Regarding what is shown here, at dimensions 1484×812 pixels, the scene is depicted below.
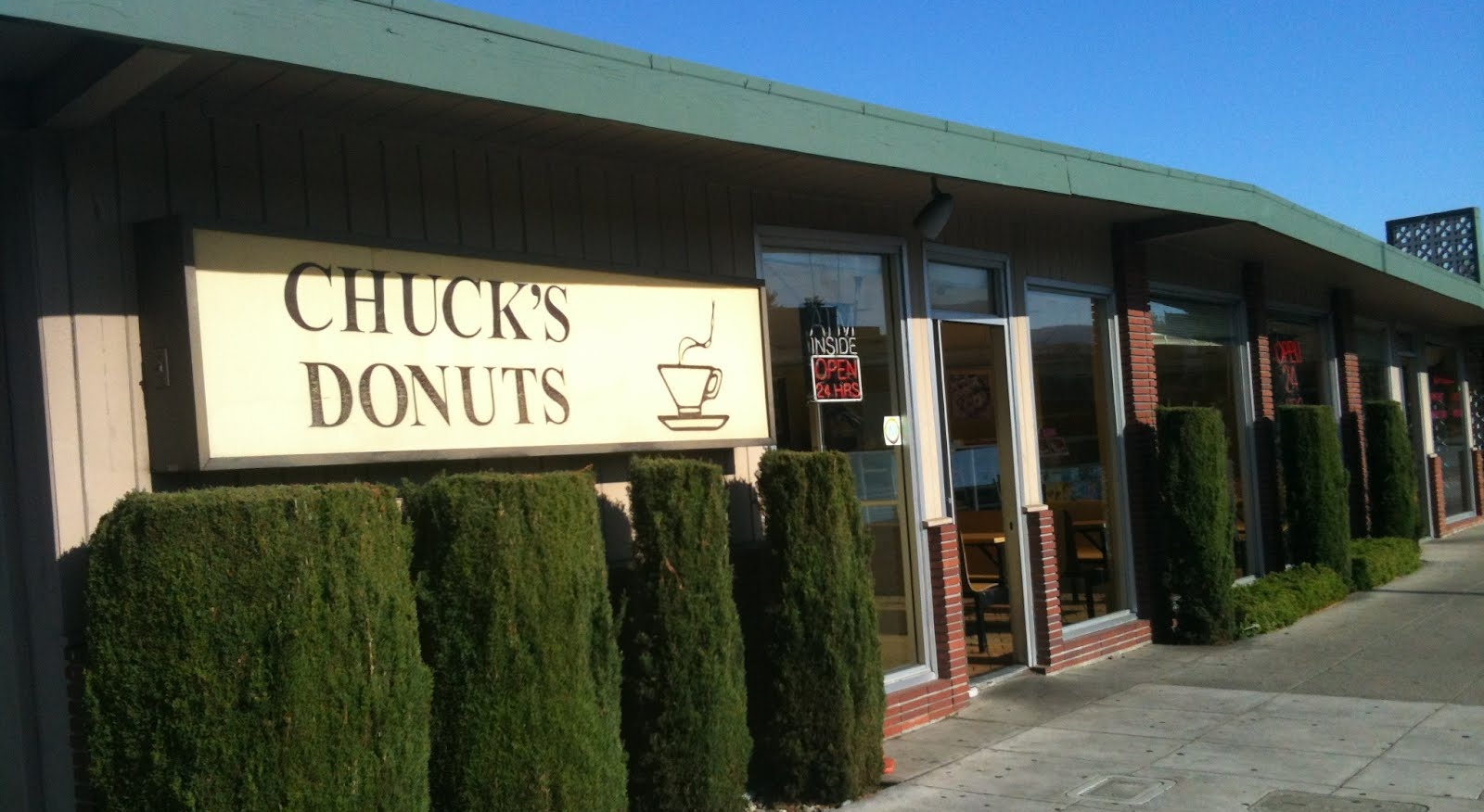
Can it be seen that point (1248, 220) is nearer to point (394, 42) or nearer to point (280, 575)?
point (394, 42)

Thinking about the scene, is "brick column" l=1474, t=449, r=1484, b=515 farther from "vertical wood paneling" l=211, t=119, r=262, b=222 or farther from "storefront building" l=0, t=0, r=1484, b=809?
"vertical wood paneling" l=211, t=119, r=262, b=222

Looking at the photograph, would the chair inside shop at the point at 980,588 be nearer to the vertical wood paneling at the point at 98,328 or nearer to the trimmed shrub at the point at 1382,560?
the trimmed shrub at the point at 1382,560

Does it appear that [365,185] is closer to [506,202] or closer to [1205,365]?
[506,202]

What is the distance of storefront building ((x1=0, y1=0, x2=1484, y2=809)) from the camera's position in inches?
191

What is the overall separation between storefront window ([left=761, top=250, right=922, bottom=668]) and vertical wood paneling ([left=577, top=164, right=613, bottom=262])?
1.23 m

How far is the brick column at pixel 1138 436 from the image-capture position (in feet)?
36.3

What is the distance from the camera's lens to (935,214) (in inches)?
328

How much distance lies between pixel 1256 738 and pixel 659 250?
4312 millimetres

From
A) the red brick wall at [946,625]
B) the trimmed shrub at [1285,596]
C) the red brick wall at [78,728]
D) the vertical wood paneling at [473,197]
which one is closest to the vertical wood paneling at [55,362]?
the red brick wall at [78,728]

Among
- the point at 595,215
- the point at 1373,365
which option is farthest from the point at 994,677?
the point at 1373,365

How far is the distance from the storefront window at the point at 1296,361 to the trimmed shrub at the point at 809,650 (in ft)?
28.9

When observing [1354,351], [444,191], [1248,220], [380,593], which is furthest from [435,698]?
[1354,351]

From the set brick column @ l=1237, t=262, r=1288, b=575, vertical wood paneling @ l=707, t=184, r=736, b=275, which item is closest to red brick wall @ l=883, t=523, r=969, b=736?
vertical wood paneling @ l=707, t=184, r=736, b=275

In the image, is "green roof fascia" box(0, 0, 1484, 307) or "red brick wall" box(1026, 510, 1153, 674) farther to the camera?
"red brick wall" box(1026, 510, 1153, 674)
